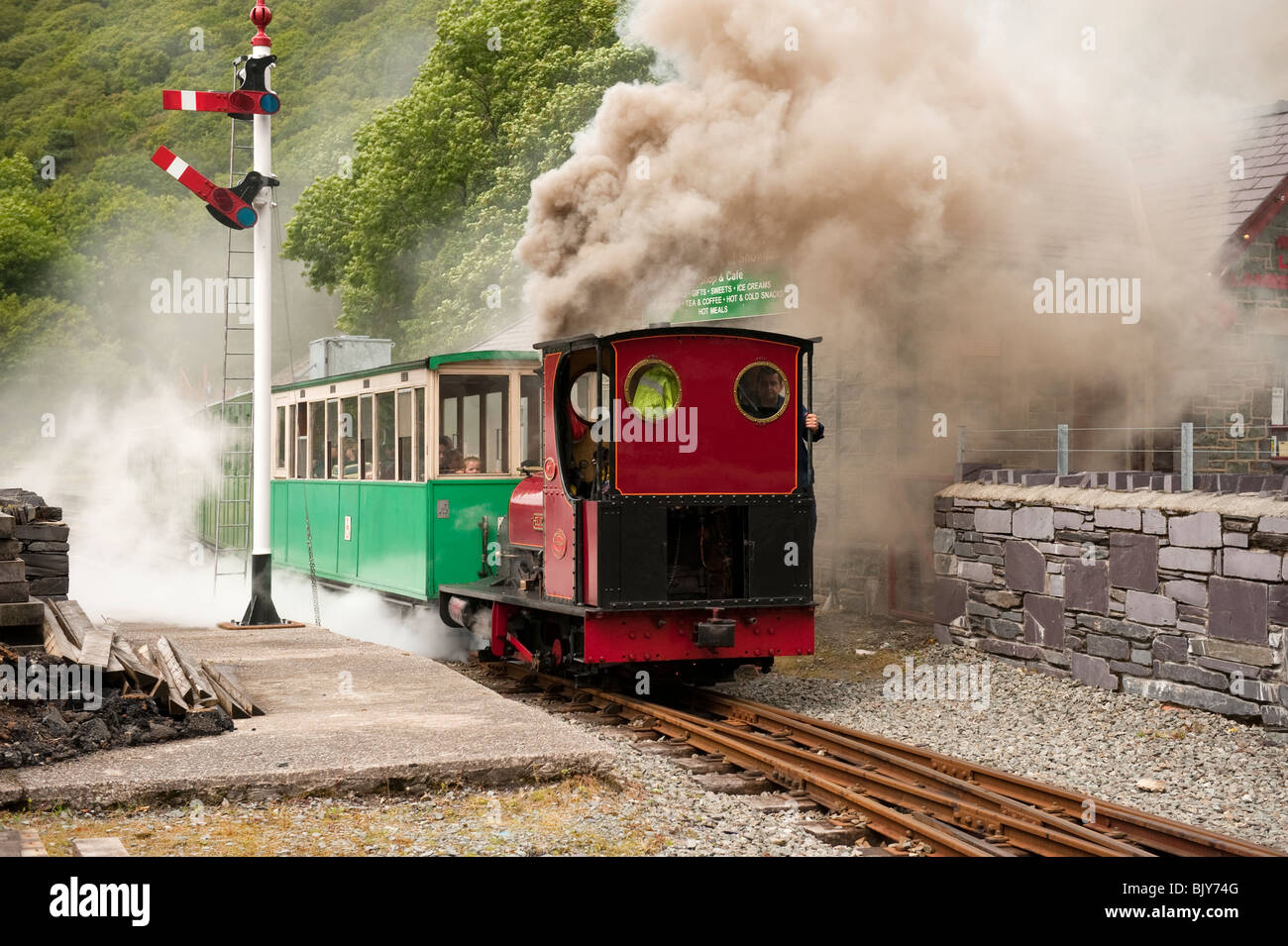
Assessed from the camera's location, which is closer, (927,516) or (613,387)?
(613,387)

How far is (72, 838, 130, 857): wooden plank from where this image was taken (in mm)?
4742

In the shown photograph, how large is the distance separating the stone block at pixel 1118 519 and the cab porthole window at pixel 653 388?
3.73m

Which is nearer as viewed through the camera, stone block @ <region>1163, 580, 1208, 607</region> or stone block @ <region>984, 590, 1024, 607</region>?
stone block @ <region>1163, 580, 1208, 607</region>

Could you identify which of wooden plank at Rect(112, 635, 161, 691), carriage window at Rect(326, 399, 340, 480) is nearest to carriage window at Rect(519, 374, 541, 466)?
carriage window at Rect(326, 399, 340, 480)

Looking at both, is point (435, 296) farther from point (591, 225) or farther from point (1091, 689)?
point (1091, 689)

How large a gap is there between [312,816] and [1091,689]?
663cm

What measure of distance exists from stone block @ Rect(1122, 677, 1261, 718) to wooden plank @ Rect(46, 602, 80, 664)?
24.2 ft

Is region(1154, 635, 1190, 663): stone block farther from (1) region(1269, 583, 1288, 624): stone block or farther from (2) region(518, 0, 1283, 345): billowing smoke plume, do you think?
(2) region(518, 0, 1283, 345): billowing smoke plume

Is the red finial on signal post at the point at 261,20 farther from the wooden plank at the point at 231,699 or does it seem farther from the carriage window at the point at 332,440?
the wooden plank at the point at 231,699

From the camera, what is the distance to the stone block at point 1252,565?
8484 mm

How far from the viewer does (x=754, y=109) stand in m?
11.6

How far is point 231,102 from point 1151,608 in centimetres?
880
